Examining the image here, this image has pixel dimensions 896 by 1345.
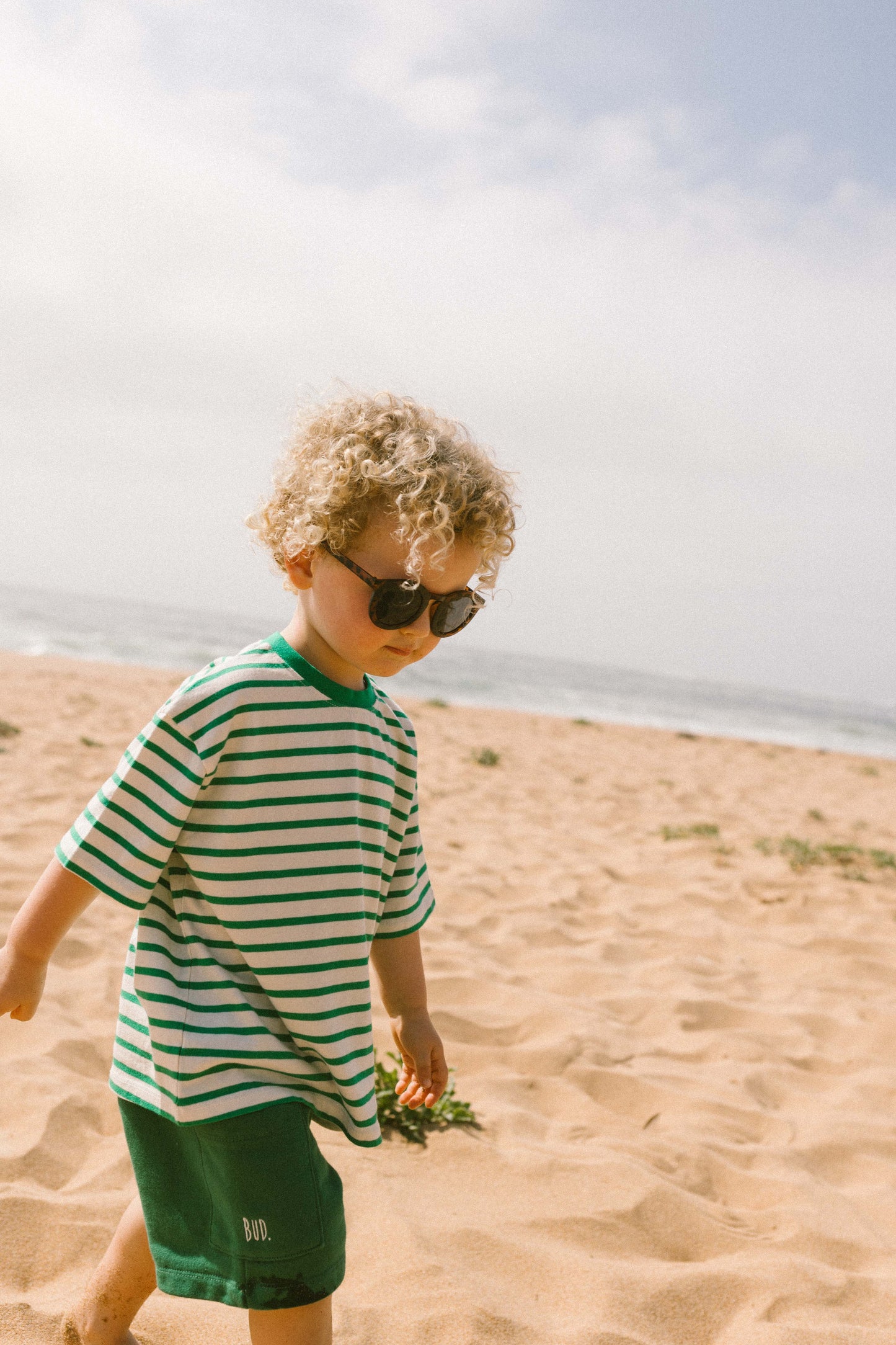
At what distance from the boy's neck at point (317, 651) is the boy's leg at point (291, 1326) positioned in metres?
0.99

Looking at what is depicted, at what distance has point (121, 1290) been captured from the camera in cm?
170

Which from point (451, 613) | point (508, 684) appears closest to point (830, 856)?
point (451, 613)

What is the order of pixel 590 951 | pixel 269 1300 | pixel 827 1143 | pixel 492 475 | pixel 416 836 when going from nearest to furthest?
pixel 269 1300, pixel 492 475, pixel 416 836, pixel 827 1143, pixel 590 951

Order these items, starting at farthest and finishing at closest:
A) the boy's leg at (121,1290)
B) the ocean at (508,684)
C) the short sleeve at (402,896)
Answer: the ocean at (508,684), the short sleeve at (402,896), the boy's leg at (121,1290)

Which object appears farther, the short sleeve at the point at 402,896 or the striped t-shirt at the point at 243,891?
the short sleeve at the point at 402,896

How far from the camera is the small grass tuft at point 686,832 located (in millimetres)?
6789

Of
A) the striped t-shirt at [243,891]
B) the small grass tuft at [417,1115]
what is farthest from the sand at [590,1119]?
the striped t-shirt at [243,891]

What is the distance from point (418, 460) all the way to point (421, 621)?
271 mm

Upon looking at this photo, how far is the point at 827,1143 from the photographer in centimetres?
288

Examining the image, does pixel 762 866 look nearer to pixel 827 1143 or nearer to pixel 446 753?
pixel 827 1143

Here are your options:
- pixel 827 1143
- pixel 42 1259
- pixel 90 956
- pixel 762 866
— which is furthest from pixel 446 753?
pixel 42 1259

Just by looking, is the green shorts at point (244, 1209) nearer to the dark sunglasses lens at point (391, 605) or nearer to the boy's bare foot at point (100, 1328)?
the boy's bare foot at point (100, 1328)

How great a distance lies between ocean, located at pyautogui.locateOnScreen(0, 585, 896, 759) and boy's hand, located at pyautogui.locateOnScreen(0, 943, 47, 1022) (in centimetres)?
1833

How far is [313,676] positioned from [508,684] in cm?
3213
